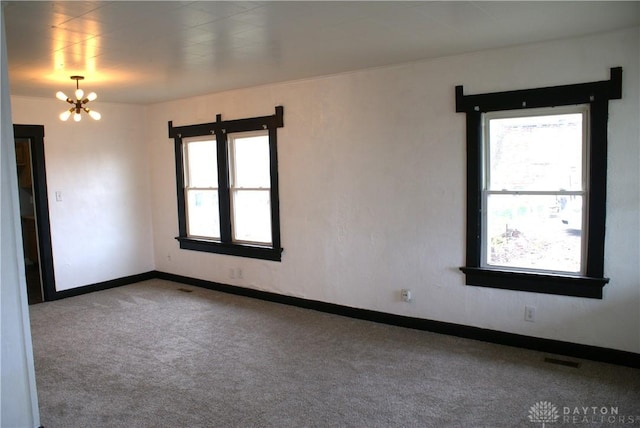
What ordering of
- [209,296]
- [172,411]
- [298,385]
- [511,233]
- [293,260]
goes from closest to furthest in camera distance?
[172,411], [298,385], [511,233], [293,260], [209,296]

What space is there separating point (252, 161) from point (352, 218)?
1.55 meters

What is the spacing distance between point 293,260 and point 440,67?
8.29ft

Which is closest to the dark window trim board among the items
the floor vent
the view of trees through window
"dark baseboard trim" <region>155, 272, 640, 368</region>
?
"dark baseboard trim" <region>155, 272, 640, 368</region>

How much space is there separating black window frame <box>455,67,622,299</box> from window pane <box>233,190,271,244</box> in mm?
2382

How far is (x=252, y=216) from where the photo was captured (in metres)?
5.65

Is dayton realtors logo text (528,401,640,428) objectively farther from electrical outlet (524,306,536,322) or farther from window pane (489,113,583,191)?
window pane (489,113,583,191)

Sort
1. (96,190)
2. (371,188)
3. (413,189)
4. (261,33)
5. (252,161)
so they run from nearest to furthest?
1. (261,33)
2. (413,189)
3. (371,188)
4. (252,161)
5. (96,190)

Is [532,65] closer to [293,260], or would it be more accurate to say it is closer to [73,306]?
[293,260]

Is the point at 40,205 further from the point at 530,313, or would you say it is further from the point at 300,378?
the point at 530,313

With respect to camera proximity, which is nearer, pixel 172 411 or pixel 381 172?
pixel 172 411

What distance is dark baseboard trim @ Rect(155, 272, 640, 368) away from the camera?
3564mm

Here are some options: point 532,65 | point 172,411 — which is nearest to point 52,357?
point 172,411

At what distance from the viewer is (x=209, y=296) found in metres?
5.75

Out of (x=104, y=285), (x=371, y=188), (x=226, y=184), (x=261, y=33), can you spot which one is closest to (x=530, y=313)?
(x=371, y=188)
